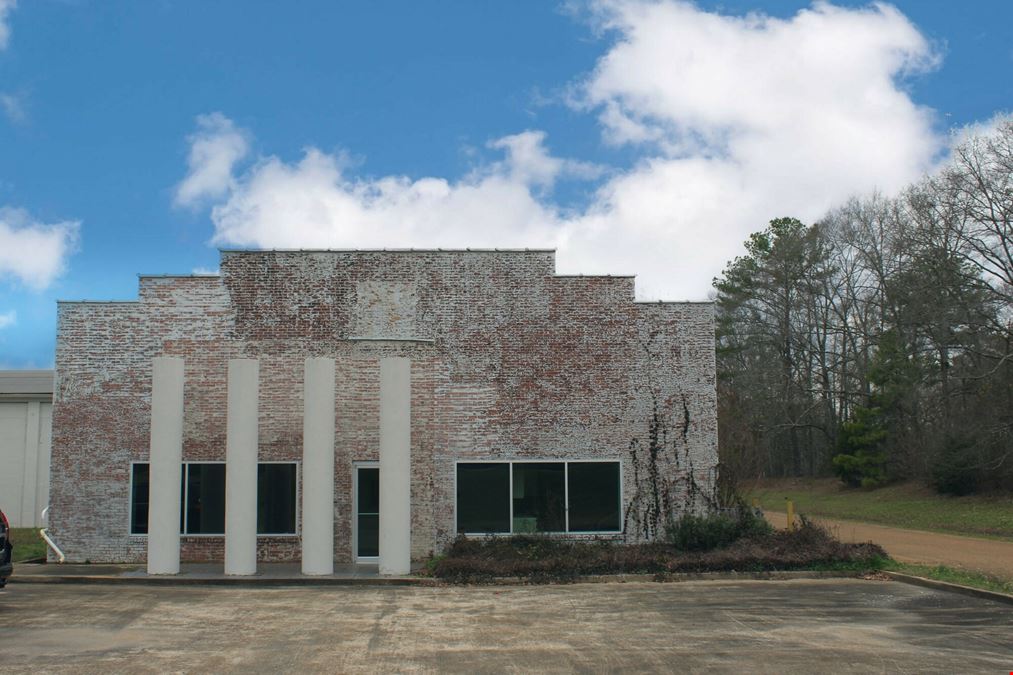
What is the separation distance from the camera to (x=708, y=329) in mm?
18875

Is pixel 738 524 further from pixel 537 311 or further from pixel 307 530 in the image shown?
pixel 307 530

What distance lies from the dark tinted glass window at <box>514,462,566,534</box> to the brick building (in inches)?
1.2

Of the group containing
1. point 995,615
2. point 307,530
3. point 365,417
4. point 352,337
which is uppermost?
point 352,337

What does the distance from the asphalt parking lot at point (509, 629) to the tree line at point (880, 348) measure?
18.4ft

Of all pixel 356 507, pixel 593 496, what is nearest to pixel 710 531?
pixel 593 496

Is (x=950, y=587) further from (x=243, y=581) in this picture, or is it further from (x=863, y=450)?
(x=863, y=450)

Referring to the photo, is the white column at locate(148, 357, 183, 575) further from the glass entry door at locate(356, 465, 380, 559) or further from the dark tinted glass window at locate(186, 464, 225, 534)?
the glass entry door at locate(356, 465, 380, 559)

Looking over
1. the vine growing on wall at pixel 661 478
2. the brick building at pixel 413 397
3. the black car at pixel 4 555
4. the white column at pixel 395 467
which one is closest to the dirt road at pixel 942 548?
the vine growing on wall at pixel 661 478

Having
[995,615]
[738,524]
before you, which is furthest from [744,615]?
[738,524]

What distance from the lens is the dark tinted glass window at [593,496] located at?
18.2 metres

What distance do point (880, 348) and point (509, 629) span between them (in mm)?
41833

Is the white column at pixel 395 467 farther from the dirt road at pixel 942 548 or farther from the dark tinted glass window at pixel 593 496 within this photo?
the dirt road at pixel 942 548

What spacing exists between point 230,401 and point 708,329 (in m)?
9.63

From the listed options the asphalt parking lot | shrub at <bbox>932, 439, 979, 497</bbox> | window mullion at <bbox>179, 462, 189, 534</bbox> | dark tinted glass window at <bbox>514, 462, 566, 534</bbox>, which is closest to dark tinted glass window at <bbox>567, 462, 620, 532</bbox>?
dark tinted glass window at <bbox>514, 462, 566, 534</bbox>
